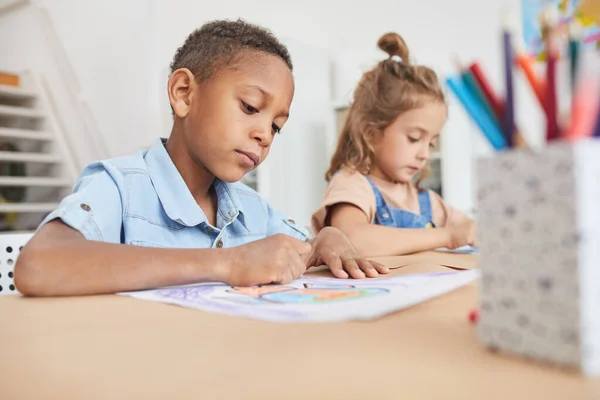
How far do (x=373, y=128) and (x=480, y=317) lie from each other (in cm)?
112

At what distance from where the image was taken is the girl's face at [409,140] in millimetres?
1285

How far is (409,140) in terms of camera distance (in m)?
1.29

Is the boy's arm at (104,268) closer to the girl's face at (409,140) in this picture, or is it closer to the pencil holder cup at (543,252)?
the pencil holder cup at (543,252)

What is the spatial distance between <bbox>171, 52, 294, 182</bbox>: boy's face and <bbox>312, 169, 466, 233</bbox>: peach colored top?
366 mm

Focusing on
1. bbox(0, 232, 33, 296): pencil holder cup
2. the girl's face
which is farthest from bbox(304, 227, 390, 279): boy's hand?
the girl's face

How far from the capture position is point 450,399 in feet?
0.61

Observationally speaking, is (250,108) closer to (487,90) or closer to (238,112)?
(238,112)

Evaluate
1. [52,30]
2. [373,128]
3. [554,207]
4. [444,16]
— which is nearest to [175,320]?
[554,207]

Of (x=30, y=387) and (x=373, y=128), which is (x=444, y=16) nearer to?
(x=373, y=128)

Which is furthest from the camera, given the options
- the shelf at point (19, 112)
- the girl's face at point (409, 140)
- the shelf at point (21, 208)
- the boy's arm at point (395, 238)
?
the shelf at point (19, 112)

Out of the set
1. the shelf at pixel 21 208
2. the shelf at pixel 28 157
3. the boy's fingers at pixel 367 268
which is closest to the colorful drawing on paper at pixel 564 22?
the boy's fingers at pixel 367 268

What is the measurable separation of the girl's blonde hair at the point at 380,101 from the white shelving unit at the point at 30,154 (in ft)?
8.64

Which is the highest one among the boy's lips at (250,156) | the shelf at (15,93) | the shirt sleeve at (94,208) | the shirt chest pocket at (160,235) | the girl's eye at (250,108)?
the shelf at (15,93)

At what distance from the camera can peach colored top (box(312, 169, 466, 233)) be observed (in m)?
1.15
